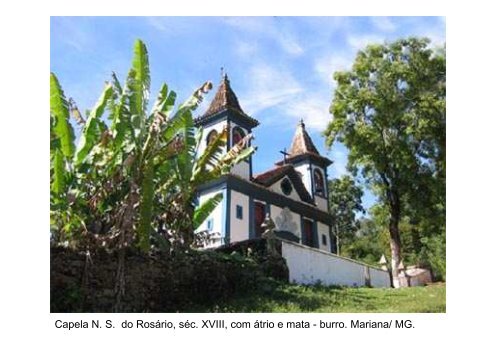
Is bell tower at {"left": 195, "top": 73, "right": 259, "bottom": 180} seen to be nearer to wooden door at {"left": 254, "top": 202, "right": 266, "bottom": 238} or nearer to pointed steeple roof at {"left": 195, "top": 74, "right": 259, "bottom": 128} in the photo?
pointed steeple roof at {"left": 195, "top": 74, "right": 259, "bottom": 128}

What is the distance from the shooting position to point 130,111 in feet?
28.2

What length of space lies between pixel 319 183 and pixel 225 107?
6.17m

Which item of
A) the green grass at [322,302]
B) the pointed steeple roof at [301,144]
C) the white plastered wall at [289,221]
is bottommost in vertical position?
the green grass at [322,302]

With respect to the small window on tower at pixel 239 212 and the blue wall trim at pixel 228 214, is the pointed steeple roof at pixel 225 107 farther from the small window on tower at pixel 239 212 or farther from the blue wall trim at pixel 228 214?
the small window on tower at pixel 239 212

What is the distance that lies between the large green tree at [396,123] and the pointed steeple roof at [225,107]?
2.73 m

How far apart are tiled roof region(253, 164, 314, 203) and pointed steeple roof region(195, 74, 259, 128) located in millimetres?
2165

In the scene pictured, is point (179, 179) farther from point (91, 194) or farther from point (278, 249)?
point (278, 249)

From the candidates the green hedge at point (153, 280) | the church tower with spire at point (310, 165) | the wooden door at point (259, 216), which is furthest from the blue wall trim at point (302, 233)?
the green hedge at point (153, 280)

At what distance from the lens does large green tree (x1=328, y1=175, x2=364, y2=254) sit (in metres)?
19.4

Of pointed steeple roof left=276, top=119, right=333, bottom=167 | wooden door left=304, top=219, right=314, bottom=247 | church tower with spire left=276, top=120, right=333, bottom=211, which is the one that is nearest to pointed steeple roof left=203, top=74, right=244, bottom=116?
church tower with spire left=276, top=120, right=333, bottom=211

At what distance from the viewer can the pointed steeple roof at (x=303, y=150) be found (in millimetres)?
20659
